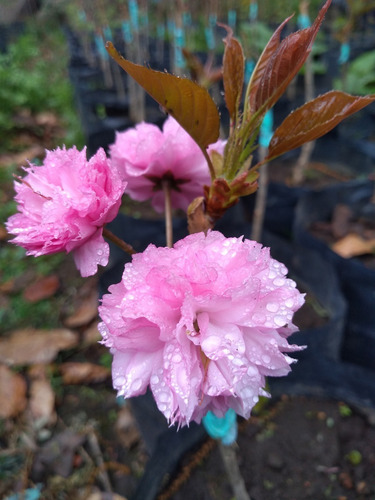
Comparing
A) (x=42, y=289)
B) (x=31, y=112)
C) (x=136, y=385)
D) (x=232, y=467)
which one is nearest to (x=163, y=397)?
(x=136, y=385)

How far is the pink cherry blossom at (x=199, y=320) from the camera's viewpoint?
0.46 meters

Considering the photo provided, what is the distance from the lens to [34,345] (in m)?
1.89

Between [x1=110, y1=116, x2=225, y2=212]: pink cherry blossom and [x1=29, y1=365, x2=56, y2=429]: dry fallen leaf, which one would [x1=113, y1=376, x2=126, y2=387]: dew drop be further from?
[x1=29, y1=365, x2=56, y2=429]: dry fallen leaf

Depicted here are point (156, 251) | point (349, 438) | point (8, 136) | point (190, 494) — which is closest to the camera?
point (156, 251)

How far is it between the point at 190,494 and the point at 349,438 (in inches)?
18.5

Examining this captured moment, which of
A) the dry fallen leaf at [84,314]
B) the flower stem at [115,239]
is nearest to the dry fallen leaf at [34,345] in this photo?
the dry fallen leaf at [84,314]

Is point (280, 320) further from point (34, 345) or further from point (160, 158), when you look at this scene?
point (34, 345)

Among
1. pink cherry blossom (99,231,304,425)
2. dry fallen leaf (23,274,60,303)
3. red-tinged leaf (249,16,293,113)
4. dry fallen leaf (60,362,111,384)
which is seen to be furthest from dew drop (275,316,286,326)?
dry fallen leaf (23,274,60,303)

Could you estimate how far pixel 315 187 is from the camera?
2502 mm

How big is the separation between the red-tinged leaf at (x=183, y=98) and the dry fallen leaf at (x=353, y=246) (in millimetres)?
1530

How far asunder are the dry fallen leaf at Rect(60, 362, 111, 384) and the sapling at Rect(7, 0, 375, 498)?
1.34 metres

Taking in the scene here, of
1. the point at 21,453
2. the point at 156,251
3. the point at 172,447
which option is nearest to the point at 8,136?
the point at 21,453

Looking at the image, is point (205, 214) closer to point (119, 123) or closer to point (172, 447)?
point (172, 447)

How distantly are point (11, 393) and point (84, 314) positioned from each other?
1.68 ft
